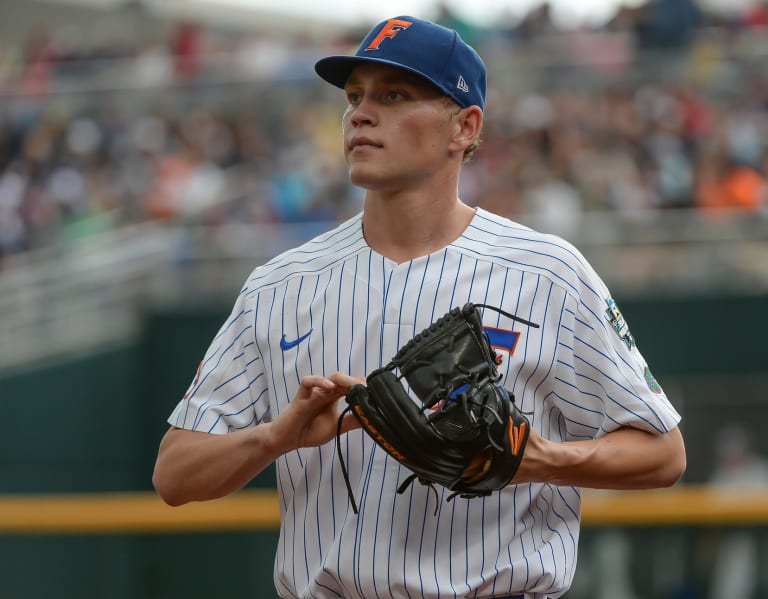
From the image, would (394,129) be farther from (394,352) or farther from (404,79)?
(394,352)

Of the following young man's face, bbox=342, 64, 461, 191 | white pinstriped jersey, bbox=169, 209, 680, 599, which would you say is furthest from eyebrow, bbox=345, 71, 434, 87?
white pinstriped jersey, bbox=169, 209, 680, 599

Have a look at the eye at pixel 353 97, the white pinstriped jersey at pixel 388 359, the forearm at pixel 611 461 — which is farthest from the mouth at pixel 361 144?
the forearm at pixel 611 461

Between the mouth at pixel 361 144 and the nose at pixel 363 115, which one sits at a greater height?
the nose at pixel 363 115

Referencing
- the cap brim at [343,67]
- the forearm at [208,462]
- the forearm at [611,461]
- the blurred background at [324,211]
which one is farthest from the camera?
Answer: the blurred background at [324,211]

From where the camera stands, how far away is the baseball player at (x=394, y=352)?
2986 millimetres

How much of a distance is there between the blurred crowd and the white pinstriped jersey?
6.52 meters

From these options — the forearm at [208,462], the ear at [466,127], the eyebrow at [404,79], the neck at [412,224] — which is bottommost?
the forearm at [208,462]

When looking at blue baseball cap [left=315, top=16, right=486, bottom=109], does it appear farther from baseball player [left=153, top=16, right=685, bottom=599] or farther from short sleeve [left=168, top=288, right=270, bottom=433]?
short sleeve [left=168, top=288, right=270, bottom=433]

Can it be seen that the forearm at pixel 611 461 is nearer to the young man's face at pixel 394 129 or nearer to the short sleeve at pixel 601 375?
the short sleeve at pixel 601 375

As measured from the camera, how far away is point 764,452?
9398mm

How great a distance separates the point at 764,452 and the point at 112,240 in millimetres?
5127

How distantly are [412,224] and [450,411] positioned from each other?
0.61m

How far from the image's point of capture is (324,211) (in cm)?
1071

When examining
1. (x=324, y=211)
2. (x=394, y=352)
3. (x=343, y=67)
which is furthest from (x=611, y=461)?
(x=324, y=211)
